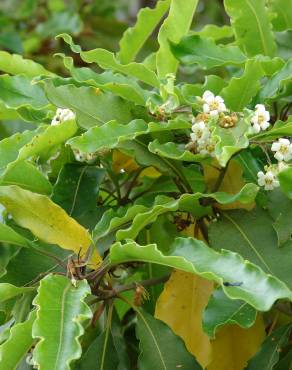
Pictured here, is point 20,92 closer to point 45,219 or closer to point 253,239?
point 45,219

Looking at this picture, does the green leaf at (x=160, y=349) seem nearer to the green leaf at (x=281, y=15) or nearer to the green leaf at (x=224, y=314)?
the green leaf at (x=224, y=314)

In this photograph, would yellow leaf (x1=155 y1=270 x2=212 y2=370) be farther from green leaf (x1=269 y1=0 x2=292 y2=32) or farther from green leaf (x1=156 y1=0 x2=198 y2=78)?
green leaf (x1=269 y1=0 x2=292 y2=32)

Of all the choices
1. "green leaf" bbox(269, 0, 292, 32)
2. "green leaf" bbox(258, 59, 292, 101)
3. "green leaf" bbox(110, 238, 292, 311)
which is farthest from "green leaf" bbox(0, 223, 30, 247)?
"green leaf" bbox(269, 0, 292, 32)

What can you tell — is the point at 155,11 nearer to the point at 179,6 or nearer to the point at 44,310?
the point at 179,6

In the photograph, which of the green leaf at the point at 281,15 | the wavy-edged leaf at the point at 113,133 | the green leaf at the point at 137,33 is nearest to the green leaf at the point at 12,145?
the wavy-edged leaf at the point at 113,133

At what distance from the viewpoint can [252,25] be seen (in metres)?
1.12

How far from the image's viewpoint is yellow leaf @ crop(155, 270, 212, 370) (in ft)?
3.29

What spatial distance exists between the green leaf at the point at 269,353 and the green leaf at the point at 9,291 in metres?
0.29

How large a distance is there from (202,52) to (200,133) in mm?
189

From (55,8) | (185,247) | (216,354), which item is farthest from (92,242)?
(55,8)

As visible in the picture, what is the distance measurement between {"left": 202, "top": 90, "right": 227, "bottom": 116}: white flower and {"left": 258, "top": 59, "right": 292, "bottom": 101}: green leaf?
0.09 m

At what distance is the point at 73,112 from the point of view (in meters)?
0.96

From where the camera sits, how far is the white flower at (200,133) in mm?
916

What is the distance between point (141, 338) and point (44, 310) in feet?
0.66
